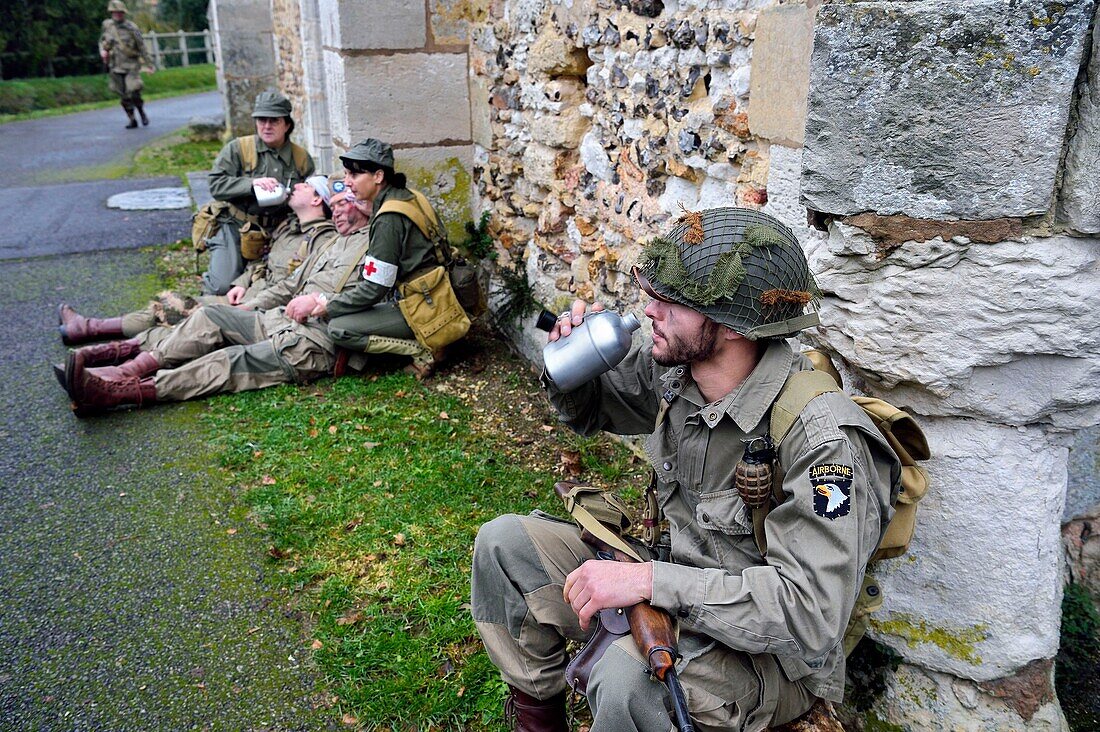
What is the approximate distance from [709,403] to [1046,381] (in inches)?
33.5

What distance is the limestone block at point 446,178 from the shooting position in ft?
19.7

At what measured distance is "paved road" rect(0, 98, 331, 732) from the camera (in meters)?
2.91

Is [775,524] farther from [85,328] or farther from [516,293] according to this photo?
[85,328]

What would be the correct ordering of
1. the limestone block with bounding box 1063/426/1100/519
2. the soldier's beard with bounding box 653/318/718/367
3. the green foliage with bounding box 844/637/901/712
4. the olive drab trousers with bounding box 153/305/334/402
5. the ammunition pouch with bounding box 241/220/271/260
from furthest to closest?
the ammunition pouch with bounding box 241/220/271/260, the olive drab trousers with bounding box 153/305/334/402, the limestone block with bounding box 1063/426/1100/519, the green foliage with bounding box 844/637/901/712, the soldier's beard with bounding box 653/318/718/367

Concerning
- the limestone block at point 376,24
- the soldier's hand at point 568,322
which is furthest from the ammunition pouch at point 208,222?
the soldier's hand at point 568,322

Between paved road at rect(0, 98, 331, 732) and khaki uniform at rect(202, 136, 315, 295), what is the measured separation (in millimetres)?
1666

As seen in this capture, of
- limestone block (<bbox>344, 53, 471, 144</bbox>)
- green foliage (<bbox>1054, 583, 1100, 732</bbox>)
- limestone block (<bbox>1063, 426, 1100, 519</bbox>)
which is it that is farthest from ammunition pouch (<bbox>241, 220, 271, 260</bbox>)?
green foliage (<bbox>1054, 583, 1100, 732</bbox>)

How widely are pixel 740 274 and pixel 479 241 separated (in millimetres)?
4163

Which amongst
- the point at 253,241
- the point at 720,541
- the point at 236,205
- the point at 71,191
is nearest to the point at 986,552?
the point at 720,541

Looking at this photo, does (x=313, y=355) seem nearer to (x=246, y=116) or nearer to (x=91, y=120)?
(x=246, y=116)

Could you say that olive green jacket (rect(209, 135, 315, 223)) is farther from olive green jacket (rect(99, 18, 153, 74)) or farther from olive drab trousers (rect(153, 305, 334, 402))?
olive green jacket (rect(99, 18, 153, 74))

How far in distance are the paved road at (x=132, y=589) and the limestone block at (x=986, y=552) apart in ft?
6.33

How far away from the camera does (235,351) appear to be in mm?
5285

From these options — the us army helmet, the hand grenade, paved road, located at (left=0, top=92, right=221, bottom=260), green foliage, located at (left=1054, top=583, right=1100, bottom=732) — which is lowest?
green foliage, located at (left=1054, top=583, right=1100, bottom=732)
